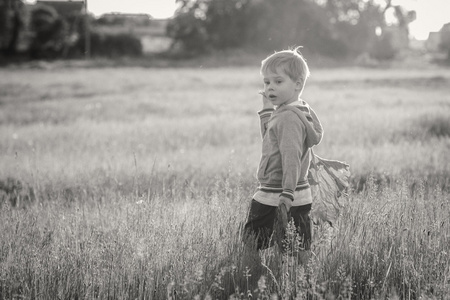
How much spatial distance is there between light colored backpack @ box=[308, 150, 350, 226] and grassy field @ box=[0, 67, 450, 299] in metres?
0.12

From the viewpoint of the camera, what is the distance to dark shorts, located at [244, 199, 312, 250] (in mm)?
3289

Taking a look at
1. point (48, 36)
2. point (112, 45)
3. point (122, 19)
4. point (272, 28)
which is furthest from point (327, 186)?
point (122, 19)

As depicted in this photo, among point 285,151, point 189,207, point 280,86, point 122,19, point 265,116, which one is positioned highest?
point 122,19

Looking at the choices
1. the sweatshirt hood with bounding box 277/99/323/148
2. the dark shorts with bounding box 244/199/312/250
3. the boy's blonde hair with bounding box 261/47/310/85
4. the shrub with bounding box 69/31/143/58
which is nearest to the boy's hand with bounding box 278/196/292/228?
the dark shorts with bounding box 244/199/312/250

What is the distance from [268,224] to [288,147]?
547 mm

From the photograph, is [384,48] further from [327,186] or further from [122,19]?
[327,186]

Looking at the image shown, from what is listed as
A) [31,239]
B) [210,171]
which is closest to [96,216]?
[31,239]

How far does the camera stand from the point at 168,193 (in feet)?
16.5

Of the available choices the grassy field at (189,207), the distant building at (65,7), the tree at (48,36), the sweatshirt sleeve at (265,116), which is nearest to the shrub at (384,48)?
the distant building at (65,7)

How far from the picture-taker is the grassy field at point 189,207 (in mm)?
3074

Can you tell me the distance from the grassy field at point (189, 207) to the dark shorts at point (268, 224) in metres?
0.10

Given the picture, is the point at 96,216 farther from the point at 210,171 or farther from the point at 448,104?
the point at 448,104

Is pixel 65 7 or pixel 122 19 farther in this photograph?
pixel 122 19

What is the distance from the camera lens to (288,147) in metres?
3.12
